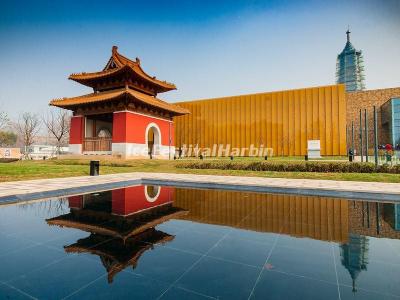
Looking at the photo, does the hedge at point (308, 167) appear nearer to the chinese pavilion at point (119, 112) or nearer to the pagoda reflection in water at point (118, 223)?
the pagoda reflection in water at point (118, 223)

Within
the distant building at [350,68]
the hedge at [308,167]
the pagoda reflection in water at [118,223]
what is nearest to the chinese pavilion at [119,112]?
the hedge at [308,167]

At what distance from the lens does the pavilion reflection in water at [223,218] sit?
2873 millimetres

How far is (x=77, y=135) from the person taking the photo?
2116 centimetres

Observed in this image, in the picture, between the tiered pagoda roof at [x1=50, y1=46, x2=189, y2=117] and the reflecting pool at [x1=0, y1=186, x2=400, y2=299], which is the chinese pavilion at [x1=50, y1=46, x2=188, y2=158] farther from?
the reflecting pool at [x1=0, y1=186, x2=400, y2=299]

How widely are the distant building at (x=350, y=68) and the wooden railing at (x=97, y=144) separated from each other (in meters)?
107

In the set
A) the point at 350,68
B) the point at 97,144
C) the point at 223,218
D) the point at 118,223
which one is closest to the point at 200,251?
the point at 223,218

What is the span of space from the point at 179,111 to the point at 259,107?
10560mm

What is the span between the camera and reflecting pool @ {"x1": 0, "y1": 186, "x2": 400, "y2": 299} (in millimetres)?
2010

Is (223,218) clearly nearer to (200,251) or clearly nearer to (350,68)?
(200,251)

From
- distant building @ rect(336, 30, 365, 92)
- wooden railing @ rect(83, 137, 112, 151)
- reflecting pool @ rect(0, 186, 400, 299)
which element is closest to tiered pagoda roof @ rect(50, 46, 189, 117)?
wooden railing @ rect(83, 137, 112, 151)

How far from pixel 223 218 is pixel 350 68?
124 m

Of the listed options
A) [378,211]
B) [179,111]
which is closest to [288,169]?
[378,211]

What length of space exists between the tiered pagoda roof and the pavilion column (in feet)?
3.56

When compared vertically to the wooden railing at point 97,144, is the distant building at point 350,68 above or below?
above
